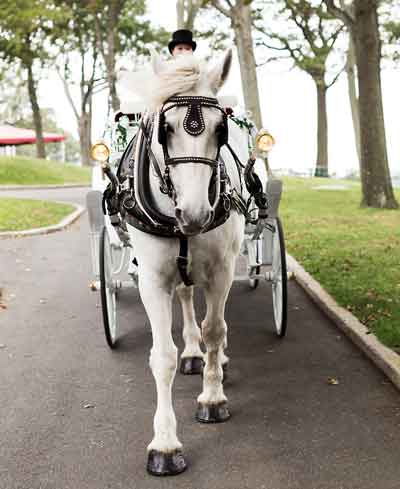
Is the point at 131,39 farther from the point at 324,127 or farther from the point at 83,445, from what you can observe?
the point at 83,445

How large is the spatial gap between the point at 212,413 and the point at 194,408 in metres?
0.28

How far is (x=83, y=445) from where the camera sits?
446cm

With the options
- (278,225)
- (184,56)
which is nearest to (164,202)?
(184,56)

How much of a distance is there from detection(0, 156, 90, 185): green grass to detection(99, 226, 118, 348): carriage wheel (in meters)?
23.4

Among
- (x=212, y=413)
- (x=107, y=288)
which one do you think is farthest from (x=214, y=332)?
(x=107, y=288)

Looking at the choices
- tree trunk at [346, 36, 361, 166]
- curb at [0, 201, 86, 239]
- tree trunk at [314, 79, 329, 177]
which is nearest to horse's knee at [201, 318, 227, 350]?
curb at [0, 201, 86, 239]

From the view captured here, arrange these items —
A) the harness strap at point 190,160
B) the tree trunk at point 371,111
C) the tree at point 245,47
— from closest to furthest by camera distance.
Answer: the harness strap at point 190,160, the tree trunk at point 371,111, the tree at point 245,47

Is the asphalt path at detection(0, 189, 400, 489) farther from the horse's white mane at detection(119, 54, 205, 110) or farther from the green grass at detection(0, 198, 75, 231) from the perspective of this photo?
the green grass at detection(0, 198, 75, 231)

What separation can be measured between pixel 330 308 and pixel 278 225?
46.6 inches

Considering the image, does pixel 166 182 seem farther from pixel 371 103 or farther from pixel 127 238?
pixel 371 103

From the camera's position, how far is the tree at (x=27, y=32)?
2964cm

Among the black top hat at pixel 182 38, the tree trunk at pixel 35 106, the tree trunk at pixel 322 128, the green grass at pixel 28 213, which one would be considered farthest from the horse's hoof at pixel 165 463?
the tree trunk at pixel 35 106

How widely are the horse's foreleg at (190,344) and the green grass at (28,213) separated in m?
9.52

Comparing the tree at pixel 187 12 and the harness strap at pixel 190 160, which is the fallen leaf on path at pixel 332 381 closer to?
the harness strap at pixel 190 160
